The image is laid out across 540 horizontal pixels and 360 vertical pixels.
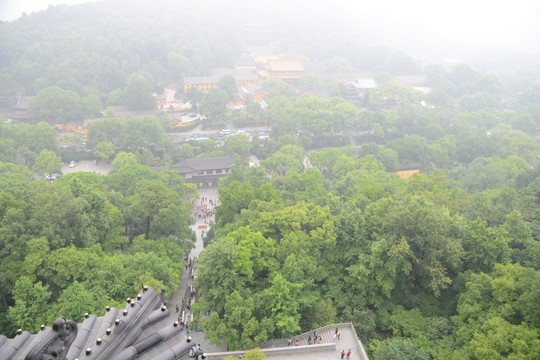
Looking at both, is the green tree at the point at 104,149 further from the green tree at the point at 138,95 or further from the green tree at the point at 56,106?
the green tree at the point at 138,95

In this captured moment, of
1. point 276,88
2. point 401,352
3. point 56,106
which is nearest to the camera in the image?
point 401,352

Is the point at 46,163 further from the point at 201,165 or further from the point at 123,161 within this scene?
the point at 201,165

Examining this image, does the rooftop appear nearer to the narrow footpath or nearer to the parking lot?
the parking lot

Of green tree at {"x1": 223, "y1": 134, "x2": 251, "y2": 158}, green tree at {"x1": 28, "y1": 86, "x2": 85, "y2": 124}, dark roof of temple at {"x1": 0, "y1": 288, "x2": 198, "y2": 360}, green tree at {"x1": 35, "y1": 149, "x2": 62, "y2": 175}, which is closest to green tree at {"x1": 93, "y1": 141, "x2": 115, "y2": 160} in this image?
green tree at {"x1": 35, "y1": 149, "x2": 62, "y2": 175}

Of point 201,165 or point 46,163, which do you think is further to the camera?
point 201,165

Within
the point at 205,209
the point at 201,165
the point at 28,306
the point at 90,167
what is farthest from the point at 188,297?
the point at 90,167

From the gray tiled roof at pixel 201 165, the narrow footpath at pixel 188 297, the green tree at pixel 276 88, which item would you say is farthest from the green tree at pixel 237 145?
the green tree at pixel 276 88

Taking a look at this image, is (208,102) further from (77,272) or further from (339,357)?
(339,357)
